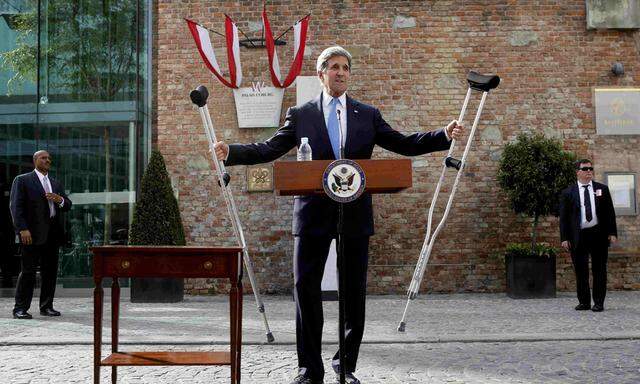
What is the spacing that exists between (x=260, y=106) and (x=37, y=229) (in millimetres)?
3920

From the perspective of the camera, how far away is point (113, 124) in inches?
459

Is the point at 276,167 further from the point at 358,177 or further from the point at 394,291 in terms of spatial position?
the point at 394,291

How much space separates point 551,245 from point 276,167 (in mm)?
8097

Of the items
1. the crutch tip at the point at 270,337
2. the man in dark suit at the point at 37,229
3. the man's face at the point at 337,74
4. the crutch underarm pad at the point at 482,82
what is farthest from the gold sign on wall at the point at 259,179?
the man's face at the point at 337,74

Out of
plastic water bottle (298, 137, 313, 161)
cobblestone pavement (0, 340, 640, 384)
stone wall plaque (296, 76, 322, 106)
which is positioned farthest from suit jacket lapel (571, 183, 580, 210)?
plastic water bottle (298, 137, 313, 161)

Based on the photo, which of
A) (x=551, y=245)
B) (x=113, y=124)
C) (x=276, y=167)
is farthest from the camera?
(x=113, y=124)

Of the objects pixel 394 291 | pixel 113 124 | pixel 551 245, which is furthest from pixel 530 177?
pixel 113 124

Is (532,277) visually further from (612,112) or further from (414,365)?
(414,365)

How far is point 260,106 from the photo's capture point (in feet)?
35.8

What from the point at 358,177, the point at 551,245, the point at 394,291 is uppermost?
the point at 358,177

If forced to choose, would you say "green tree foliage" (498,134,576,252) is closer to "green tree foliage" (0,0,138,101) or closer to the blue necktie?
the blue necktie

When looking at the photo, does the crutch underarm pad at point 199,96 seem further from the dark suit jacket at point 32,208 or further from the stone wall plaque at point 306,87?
the stone wall plaque at point 306,87

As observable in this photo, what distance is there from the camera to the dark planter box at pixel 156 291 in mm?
9953

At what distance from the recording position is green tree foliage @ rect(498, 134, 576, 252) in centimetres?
990
